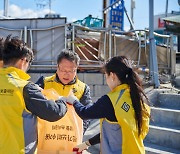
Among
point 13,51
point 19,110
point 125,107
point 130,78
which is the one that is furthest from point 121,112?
point 13,51

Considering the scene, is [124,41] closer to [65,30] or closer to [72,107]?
[65,30]

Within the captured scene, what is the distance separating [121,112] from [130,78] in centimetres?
28

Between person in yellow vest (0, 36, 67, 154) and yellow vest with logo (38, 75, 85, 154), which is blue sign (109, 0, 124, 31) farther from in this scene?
person in yellow vest (0, 36, 67, 154)

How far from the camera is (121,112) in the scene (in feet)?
6.75

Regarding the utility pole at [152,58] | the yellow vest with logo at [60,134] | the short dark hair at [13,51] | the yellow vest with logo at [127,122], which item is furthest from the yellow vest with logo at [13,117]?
the utility pole at [152,58]

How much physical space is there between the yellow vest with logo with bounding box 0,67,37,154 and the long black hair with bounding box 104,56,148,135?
658mm

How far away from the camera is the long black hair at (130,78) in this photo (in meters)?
2.12

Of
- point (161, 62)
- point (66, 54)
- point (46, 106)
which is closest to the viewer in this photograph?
point (46, 106)

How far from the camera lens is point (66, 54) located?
286 cm

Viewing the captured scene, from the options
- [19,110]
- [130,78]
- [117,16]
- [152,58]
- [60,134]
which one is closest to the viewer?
[19,110]

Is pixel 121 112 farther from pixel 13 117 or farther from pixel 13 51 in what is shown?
pixel 13 51

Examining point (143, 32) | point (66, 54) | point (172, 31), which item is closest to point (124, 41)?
point (143, 32)

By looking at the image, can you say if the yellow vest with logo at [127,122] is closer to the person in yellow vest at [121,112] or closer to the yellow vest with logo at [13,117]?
the person in yellow vest at [121,112]

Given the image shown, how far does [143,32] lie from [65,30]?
2203mm
